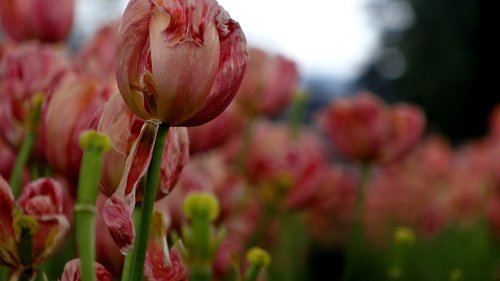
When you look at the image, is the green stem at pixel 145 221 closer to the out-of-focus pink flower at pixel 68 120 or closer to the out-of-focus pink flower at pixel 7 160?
the out-of-focus pink flower at pixel 68 120

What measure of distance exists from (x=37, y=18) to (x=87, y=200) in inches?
22.4

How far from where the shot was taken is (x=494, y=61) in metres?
7.47

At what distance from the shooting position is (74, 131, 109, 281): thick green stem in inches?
12.4

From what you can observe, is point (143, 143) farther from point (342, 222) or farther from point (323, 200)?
point (342, 222)

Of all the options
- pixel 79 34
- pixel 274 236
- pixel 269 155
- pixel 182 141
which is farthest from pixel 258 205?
pixel 79 34

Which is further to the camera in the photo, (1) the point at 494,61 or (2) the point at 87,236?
(1) the point at 494,61

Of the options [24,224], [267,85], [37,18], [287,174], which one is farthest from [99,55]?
[24,224]

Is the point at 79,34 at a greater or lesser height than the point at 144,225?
lesser

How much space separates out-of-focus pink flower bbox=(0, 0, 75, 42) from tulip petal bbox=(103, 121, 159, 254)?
528mm

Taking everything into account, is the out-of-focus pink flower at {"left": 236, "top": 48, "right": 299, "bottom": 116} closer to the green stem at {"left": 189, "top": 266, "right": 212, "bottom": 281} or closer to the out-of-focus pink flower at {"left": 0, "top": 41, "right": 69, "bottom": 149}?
the out-of-focus pink flower at {"left": 0, "top": 41, "right": 69, "bottom": 149}

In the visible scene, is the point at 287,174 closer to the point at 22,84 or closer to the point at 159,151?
the point at 22,84

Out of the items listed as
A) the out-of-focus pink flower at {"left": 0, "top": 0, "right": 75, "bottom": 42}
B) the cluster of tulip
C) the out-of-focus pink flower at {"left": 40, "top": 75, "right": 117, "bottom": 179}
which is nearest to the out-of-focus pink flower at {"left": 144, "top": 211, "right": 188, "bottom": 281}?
the cluster of tulip

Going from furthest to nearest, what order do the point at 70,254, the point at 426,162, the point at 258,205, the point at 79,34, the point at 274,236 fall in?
1. the point at 79,34
2. the point at 426,162
3. the point at 274,236
4. the point at 258,205
5. the point at 70,254

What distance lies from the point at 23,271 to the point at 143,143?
0.09 m
